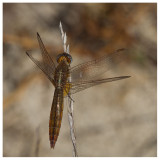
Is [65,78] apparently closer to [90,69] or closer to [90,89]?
[90,69]

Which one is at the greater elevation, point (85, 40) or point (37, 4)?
point (37, 4)

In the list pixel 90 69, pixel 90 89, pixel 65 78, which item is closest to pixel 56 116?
pixel 65 78

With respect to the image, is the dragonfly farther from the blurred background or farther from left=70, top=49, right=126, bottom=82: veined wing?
the blurred background

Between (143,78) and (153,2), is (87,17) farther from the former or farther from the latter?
(143,78)

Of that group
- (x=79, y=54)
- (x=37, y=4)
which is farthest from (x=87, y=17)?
(x=37, y=4)

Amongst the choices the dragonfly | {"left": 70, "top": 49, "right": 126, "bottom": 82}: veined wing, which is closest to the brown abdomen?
the dragonfly

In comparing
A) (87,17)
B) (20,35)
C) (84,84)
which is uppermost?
(87,17)
